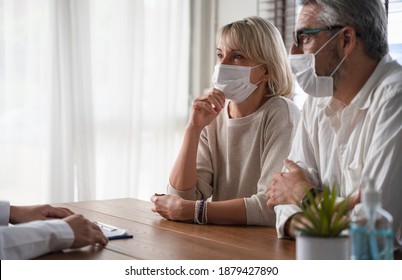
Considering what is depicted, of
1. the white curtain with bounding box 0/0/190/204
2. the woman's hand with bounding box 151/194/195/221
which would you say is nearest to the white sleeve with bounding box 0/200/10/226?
the woman's hand with bounding box 151/194/195/221

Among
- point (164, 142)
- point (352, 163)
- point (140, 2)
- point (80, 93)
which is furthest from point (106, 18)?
point (352, 163)

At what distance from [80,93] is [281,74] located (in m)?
1.64

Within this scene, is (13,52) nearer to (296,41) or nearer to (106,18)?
(106,18)

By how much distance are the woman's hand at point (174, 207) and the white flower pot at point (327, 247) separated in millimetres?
777

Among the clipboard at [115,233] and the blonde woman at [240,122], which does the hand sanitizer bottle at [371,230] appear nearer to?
the clipboard at [115,233]

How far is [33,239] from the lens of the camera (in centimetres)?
136

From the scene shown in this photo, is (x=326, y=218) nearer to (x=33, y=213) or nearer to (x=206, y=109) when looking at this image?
(x=33, y=213)

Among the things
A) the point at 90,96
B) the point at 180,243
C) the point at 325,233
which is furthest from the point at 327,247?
the point at 90,96

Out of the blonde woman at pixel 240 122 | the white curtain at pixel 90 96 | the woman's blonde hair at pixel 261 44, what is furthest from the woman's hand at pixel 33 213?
the white curtain at pixel 90 96

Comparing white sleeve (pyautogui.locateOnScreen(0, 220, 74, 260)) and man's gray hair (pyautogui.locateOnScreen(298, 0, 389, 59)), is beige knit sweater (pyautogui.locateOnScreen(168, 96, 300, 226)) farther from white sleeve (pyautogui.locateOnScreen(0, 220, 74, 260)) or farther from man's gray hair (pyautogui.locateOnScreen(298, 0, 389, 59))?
white sleeve (pyautogui.locateOnScreen(0, 220, 74, 260))

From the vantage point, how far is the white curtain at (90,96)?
3.22 metres

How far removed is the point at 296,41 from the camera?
5.89ft

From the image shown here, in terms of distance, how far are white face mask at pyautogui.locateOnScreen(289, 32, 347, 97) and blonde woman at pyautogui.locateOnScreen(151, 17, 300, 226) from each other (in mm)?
364

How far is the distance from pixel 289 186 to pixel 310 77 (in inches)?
13.8
